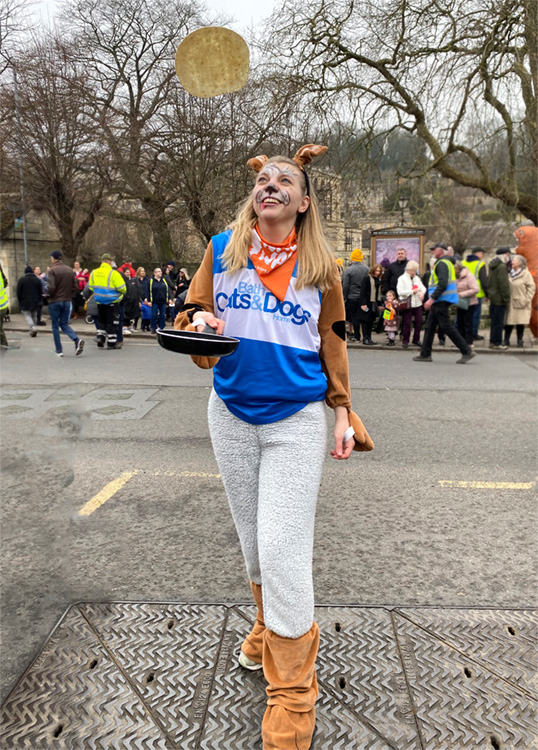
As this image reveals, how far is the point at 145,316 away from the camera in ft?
57.3

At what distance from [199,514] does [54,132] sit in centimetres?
2068

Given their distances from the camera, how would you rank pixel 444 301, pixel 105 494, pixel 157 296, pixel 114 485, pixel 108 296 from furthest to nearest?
pixel 157 296 → pixel 108 296 → pixel 444 301 → pixel 114 485 → pixel 105 494

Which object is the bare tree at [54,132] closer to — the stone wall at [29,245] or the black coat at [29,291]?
the stone wall at [29,245]

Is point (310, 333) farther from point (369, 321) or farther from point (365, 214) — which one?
point (365, 214)

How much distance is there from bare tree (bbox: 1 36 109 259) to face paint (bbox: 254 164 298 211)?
21183mm

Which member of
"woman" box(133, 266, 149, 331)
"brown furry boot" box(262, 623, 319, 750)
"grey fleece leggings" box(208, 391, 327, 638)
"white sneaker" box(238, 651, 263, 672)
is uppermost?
"woman" box(133, 266, 149, 331)

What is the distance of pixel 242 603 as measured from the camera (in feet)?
9.74

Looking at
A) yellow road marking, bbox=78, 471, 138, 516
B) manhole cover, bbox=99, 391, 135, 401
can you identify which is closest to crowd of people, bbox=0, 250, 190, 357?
manhole cover, bbox=99, 391, 135, 401

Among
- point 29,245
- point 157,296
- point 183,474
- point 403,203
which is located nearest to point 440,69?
point 403,203

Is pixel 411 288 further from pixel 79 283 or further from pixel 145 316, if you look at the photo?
pixel 79 283

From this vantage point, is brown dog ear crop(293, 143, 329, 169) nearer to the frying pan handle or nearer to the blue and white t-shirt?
the blue and white t-shirt

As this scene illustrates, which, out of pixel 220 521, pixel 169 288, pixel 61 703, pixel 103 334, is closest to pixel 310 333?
pixel 61 703

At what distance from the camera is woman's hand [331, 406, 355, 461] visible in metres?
2.27

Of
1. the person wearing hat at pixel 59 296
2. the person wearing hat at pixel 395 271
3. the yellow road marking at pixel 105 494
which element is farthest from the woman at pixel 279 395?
the person wearing hat at pixel 395 271
